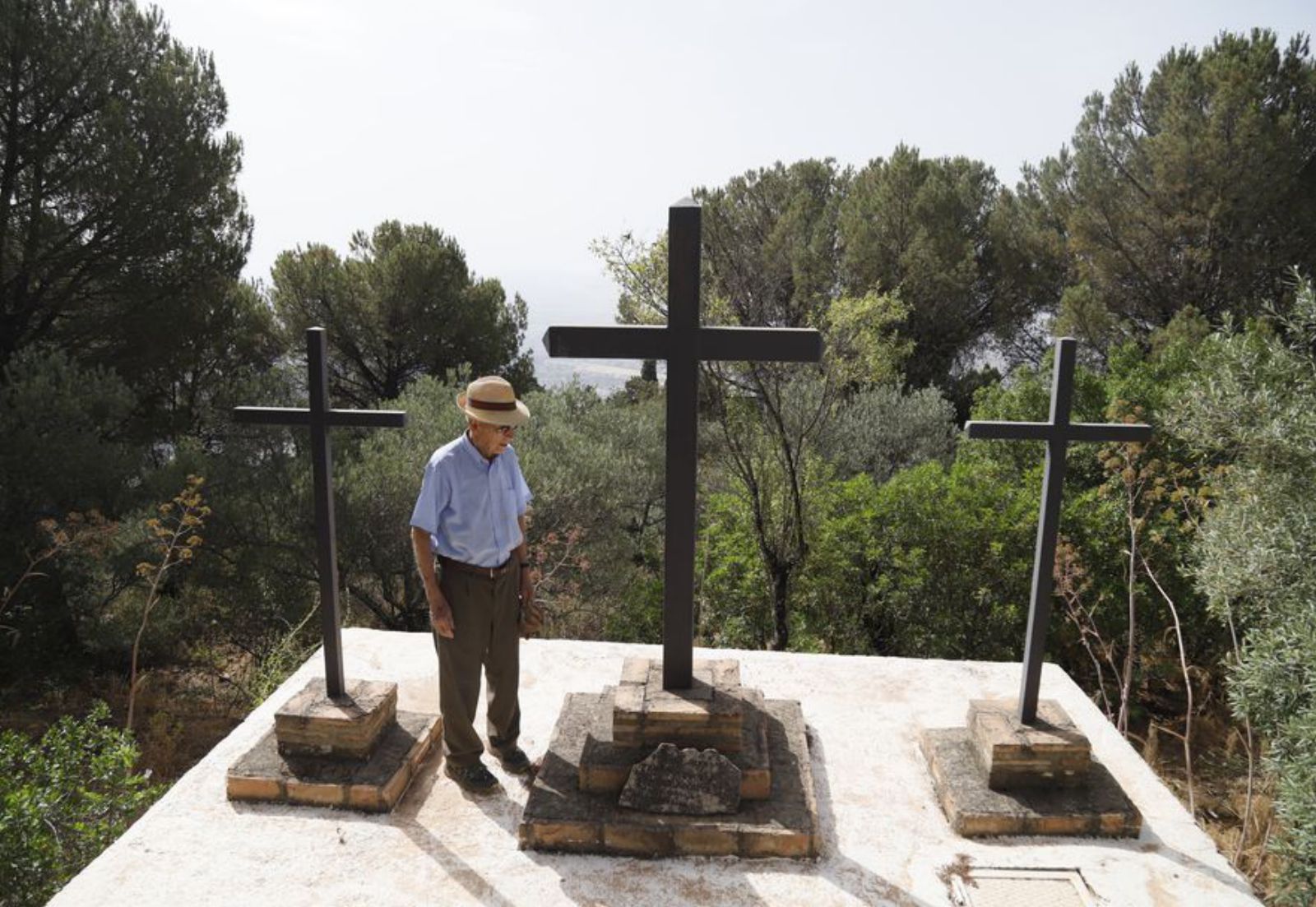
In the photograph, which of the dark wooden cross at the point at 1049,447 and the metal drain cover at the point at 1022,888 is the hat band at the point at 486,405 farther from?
the metal drain cover at the point at 1022,888

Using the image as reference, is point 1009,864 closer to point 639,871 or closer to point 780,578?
→ point 639,871

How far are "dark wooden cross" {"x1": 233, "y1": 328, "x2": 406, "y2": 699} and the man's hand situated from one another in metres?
0.54

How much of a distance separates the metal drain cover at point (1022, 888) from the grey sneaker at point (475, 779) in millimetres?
1761

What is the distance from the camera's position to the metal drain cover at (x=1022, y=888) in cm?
292

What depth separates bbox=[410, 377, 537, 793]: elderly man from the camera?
327cm

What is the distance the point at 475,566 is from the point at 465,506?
0.81ft

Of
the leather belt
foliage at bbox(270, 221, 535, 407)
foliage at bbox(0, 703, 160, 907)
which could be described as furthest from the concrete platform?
foliage at bbox(270, 221, 535, 407)

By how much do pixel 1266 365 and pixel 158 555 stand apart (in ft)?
34.4

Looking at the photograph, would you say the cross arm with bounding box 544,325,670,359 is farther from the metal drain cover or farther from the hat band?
the metal drain cover

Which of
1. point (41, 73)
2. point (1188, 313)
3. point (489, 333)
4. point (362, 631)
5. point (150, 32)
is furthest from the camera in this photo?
point (489, 333)

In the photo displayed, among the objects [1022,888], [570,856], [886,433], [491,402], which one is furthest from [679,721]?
[886,433]

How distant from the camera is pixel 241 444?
11.0m

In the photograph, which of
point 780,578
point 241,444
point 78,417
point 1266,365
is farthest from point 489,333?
point 1266,365

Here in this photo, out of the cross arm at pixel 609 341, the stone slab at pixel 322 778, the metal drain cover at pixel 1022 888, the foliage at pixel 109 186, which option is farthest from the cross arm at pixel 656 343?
the foliage at pixel 109 186
